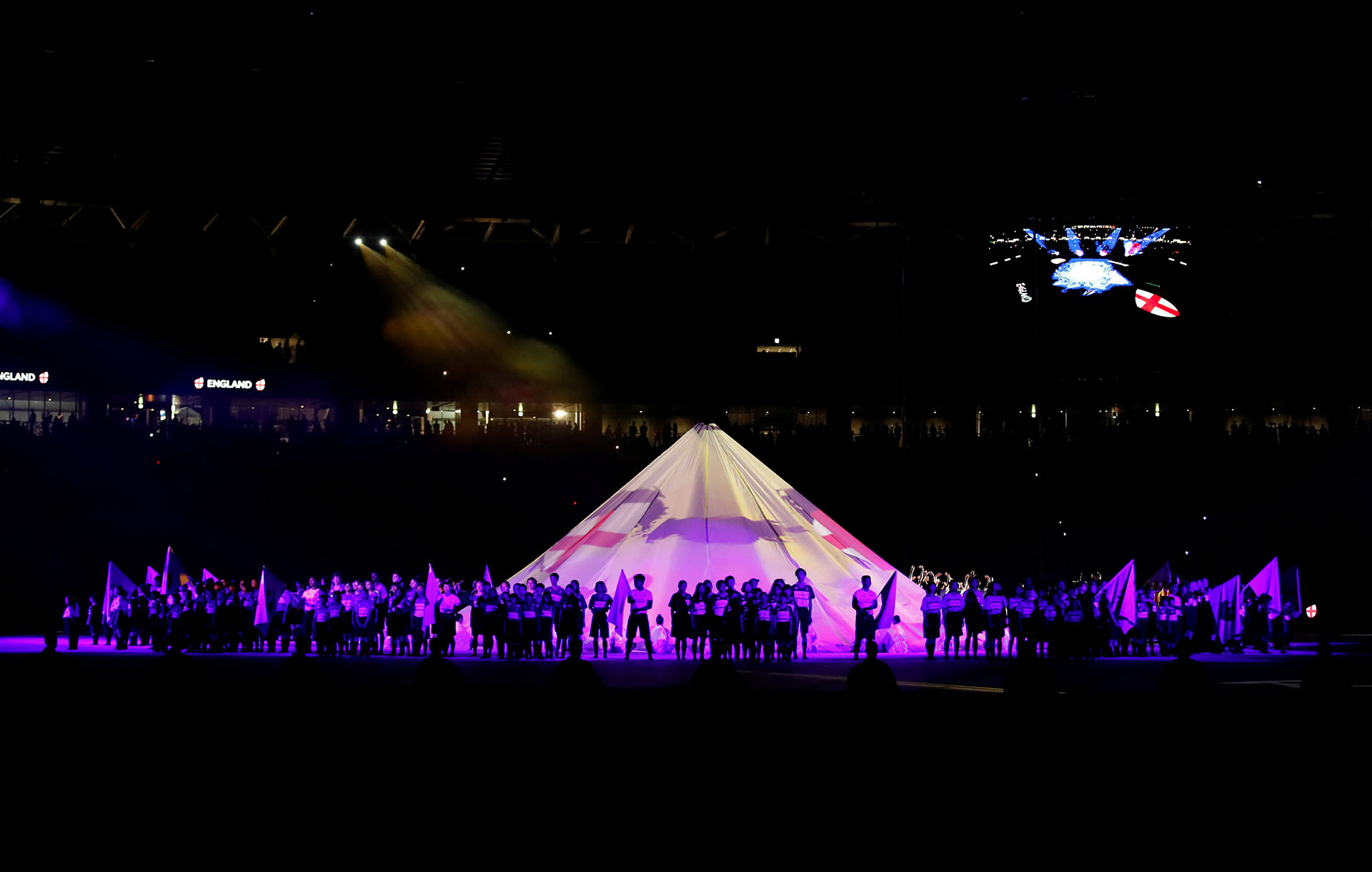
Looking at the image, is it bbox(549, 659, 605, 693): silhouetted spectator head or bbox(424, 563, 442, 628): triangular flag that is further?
bbox(424, 563, 442, 628): triangular flag

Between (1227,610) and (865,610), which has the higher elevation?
(865,610)

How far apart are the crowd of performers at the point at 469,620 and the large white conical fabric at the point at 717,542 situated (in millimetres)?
484

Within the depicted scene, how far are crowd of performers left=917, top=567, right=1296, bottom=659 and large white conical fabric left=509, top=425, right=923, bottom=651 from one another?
1.32 meters

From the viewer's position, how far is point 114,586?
18359 mm

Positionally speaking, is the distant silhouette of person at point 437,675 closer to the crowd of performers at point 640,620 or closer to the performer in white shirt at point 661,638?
the crowd of performers at point 640,620

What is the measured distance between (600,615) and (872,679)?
10.8 metres

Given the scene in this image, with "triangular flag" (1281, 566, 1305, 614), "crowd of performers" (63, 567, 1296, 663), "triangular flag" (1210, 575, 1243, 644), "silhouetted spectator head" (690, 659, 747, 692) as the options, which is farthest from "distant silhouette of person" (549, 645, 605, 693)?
"triangular flag" (1281, 566, 1305, 614)

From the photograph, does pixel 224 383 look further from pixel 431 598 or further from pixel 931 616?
pixel 931 616

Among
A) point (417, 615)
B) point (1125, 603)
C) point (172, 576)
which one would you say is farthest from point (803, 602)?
point (172, 576)

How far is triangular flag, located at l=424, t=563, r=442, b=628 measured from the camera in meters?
17.4

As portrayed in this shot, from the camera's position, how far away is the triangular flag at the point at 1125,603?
58.1 feet

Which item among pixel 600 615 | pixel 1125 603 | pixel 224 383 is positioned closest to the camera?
pixel 600 615

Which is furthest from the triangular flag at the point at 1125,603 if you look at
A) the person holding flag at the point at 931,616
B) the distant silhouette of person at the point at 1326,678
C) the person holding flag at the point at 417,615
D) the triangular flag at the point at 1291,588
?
the distant silhouette of person at the point at 1326,678

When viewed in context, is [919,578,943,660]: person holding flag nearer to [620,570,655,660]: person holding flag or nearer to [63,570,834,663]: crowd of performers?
[63,570,834,663]: crowd of performers
